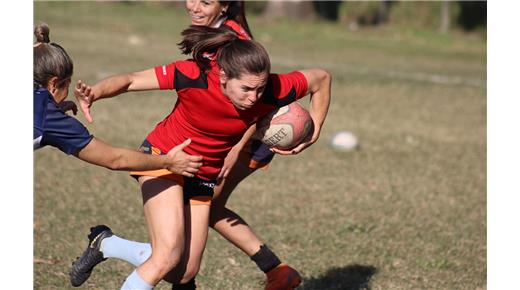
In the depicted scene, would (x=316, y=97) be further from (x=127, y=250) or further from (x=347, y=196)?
(x=347, y=196)

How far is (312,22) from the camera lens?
33500 mm

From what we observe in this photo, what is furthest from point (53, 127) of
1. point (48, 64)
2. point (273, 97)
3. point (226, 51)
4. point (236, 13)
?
point (236, 13)

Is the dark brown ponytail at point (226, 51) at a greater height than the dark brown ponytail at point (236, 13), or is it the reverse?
the dark brown ponytail at point (226, 51)

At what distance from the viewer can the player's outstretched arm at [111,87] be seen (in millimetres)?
4536

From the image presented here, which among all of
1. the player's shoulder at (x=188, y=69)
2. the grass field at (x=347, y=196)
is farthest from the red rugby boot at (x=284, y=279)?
the player's shoulder at (x=188, y=69)

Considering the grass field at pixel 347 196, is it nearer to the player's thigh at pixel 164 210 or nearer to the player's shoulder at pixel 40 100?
the player's thigh at pixel 164 210

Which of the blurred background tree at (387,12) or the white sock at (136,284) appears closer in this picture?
the white sock at (136,284)

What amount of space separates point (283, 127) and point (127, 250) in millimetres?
1093

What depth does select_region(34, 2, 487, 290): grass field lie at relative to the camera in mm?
6602

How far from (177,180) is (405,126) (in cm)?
905

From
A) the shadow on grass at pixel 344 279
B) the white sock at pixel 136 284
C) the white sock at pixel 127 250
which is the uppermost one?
the white sock at pixel 136 284

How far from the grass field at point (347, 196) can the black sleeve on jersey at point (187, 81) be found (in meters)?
1.67

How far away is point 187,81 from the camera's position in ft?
15.9
